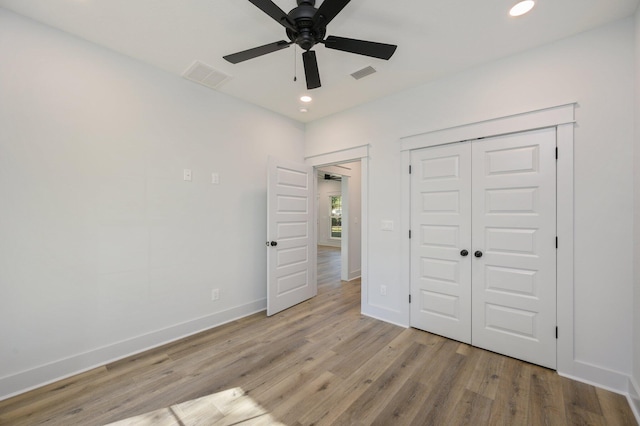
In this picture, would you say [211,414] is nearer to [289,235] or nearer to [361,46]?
[289,235]

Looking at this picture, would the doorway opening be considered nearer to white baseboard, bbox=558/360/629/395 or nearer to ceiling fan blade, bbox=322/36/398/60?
ceiling fan blade, bbox=322/36/398/60

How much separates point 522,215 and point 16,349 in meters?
4.33

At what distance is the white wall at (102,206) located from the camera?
203 cm

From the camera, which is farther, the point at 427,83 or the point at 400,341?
the point at 427,83

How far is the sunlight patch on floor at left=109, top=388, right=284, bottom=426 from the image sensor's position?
172 centimetres

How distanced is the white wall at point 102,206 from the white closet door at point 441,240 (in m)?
2.24

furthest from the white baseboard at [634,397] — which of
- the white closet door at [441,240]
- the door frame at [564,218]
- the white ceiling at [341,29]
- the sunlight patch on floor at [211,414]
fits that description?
the white ceiling at [341,29]

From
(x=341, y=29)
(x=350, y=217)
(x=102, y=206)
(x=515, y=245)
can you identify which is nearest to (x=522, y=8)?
(x=341, y=29)

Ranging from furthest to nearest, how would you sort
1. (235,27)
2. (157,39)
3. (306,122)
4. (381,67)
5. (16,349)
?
(306,122)
(381,67)
(157,39)
(235,27)
(16,349)

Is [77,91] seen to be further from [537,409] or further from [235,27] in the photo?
[537,409]

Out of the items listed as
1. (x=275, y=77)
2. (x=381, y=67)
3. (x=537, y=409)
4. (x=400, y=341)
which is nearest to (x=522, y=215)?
(x=537, y=409)

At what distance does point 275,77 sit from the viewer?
2916 millimetres

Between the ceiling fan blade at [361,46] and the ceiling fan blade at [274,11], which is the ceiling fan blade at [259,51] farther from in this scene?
the ceiling fan blade at [361,46]

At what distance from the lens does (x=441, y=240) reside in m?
2.92
